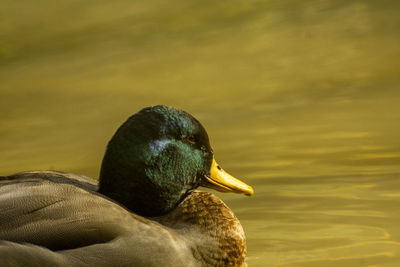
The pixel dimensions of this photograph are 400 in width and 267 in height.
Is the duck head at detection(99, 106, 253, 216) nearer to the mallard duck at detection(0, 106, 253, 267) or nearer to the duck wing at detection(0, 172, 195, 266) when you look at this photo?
the mallard duck at detection(0, 106, 253, 267)

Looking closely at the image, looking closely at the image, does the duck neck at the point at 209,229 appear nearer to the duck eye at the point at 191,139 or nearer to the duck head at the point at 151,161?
the duck head at the point at 151,161

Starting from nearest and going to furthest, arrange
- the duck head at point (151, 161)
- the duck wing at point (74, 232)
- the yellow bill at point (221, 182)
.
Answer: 1. the duck wing at point (74, 232)
2. the duck head at point (151, 161)
3. the yellow bill at point (221, 182)

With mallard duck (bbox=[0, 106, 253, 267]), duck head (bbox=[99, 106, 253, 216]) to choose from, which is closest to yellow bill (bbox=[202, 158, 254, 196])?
mallard duck (bbox=[0, 106, 253, 267])

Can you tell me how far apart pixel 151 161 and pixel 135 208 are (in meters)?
0.20

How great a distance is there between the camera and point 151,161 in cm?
346

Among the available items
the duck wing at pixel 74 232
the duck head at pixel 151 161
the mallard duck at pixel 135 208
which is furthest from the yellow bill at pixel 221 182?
the duck wing at pixel 74 232

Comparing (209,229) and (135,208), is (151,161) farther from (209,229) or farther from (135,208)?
(209,229)

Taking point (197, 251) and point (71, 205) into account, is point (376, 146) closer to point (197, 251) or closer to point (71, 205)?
point (197, 251)

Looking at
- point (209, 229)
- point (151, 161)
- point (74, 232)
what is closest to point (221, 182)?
point (209, 229)

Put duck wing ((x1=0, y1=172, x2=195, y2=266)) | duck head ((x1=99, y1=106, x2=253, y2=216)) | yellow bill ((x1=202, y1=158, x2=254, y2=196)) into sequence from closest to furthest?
duck wing ((x1=0, y1=172, x2=195, y2=266)) < duck head ((x1=99, y1=106, x2=253, y2=216)) < yellow bill ((x1=202, y1=158, x2=254, y2=196))

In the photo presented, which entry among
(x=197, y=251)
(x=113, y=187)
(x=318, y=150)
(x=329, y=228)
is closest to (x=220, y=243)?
(x=197, y=251)

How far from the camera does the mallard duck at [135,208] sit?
10.4 feet

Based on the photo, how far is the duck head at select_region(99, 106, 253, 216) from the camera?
136 inches

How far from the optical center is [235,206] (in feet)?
14.7
